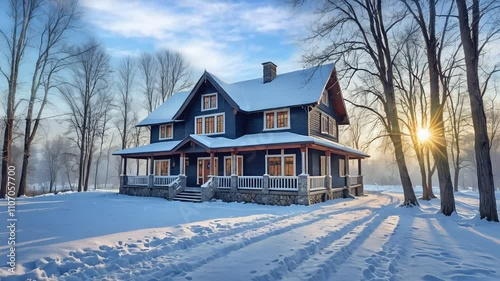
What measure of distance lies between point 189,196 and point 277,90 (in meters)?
9.84

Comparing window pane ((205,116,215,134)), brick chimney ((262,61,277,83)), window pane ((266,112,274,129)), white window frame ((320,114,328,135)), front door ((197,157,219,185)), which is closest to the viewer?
window pane ((266,112,274,129))

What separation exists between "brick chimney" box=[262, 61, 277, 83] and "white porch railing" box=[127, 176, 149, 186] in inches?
482

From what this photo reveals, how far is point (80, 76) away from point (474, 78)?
31.6 m

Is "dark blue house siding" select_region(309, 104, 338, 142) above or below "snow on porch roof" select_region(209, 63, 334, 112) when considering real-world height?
below

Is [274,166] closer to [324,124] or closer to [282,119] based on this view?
[282,119]

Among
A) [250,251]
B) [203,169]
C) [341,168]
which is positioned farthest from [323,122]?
[250,251]

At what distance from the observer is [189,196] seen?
1806cm

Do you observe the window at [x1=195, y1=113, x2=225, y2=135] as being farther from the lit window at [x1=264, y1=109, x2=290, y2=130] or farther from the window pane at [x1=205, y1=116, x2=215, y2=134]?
the lit window at [x1=264, y1=109, x2=290, y2=130]

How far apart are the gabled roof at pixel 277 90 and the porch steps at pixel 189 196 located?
631 cm

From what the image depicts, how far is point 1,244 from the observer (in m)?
6.18

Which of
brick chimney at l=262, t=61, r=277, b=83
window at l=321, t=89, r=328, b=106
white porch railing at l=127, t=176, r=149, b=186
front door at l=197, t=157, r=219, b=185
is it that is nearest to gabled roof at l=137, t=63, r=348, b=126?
brick chimney at l=262, t=61, r=277, b=83

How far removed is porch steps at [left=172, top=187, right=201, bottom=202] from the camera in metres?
17.7

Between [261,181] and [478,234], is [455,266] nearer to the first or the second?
[478,234]

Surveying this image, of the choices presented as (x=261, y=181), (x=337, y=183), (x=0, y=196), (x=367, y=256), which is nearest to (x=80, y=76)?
(x=0, y=196)
